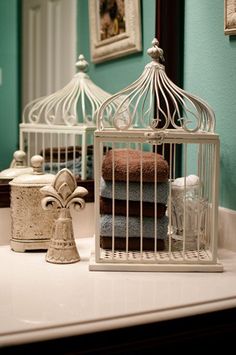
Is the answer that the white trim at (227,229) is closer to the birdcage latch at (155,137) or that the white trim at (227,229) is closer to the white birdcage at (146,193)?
the white birdcage at (146,193)

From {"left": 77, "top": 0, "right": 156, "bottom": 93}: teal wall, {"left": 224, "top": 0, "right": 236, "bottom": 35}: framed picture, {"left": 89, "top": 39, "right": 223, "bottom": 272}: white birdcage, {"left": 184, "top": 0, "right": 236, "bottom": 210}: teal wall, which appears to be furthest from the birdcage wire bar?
{"left": 77, "top": 0, "right": 156, "bottom": 93}: teal wall

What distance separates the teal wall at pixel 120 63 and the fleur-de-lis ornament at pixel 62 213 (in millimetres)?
413

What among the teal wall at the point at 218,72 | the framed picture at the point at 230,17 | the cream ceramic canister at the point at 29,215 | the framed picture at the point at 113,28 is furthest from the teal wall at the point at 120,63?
the cream ceramic canister at the point at 29,215

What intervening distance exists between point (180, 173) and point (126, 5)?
47 cm

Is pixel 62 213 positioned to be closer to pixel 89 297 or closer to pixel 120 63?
pixel 89 297

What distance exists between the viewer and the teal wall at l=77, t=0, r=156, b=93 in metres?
1.40

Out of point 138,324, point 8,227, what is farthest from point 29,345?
point 8,227

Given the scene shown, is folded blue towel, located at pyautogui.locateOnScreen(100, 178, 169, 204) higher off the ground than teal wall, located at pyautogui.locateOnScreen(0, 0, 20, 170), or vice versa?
teal wall, located at pyautogui.locateOnScreen(0, 0, 20, 170)

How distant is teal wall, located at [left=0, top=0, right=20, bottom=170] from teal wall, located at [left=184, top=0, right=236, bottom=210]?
45 centimetres

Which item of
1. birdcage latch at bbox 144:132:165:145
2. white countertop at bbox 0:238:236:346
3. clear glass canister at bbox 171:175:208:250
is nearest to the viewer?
white countertop at bbox 0:238:236:346

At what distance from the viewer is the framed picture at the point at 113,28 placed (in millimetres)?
1404

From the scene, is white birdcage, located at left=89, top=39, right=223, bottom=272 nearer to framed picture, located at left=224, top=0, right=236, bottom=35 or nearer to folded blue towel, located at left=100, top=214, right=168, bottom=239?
folded blue towel, located at left=100, top=214, right=168, bottom=239

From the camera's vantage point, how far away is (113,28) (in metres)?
1.42

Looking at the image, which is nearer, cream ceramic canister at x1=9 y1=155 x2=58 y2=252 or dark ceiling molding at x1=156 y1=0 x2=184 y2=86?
cream ceramic canister at x1=9 y1=155 x2=58 y2=252
